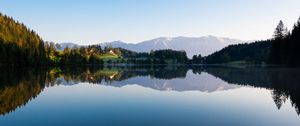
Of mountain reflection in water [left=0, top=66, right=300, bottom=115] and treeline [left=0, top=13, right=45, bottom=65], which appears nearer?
mountain reflection in water [left=0, top=66, right=300, bottom=115]

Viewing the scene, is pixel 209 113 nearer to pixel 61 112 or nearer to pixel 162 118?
pixel 162 118

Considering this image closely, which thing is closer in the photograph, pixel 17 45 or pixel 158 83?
pixel 158 83

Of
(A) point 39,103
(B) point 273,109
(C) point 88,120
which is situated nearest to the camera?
(C) point 88,120

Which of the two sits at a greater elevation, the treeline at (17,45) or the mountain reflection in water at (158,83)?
the treeline at (17,45)

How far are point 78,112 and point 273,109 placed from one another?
1499cm

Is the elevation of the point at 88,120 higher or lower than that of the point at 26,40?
lower

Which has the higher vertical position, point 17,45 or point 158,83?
point 17,45

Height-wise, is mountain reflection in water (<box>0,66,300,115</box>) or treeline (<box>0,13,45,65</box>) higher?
treeline (<box>0,13,45,65</box>)

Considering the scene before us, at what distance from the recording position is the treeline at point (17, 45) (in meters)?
133

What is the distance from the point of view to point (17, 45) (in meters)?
148

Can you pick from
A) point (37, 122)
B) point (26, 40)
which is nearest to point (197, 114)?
point (37, 122)

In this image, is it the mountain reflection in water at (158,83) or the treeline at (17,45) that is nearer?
the mountain reflection in water at (158,83)

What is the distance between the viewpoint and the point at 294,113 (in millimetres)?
23172

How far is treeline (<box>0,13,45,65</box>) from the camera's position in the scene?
133m
